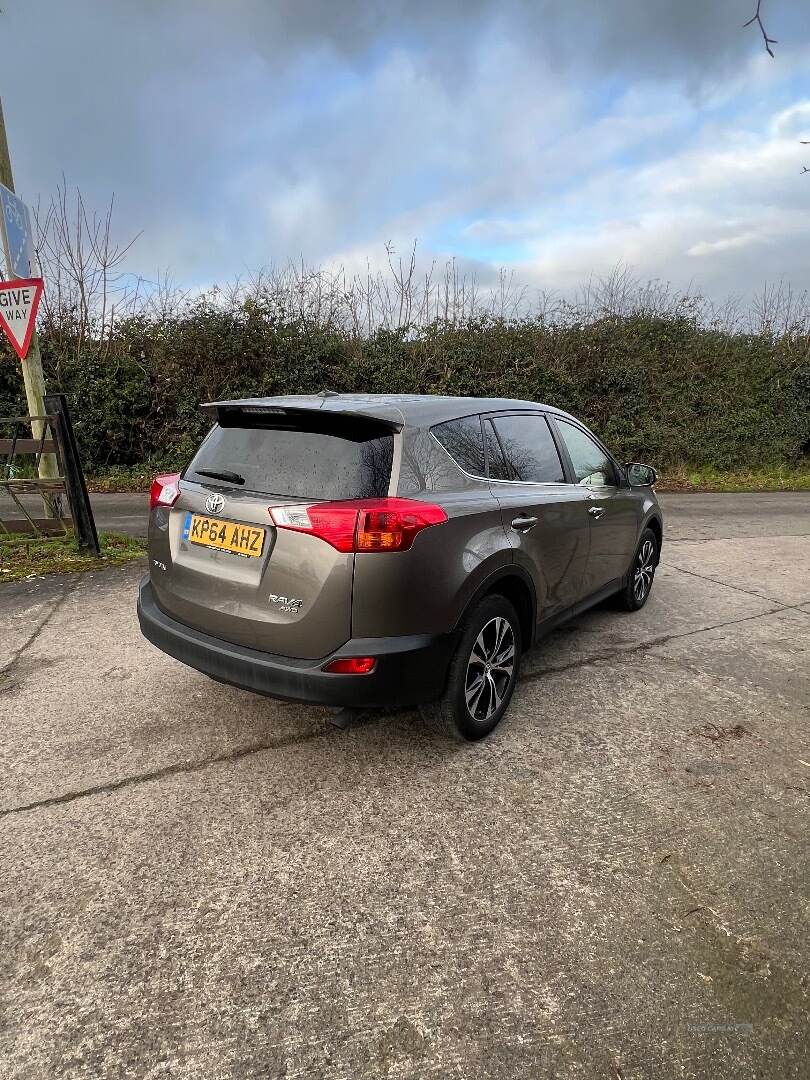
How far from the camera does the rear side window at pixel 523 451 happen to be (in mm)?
3285

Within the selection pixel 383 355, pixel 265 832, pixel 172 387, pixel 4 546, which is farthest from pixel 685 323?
pixel 265 832

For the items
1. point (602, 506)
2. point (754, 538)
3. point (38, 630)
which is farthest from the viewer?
point (754, 538)

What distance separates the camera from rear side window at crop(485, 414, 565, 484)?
3285mm

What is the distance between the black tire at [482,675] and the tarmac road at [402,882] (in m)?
0.13

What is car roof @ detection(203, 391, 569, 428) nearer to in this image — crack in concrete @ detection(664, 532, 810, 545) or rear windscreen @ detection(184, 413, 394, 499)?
rear windscreen @ detection(184, 413, 394, 499)

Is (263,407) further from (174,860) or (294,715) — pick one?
(174,860)

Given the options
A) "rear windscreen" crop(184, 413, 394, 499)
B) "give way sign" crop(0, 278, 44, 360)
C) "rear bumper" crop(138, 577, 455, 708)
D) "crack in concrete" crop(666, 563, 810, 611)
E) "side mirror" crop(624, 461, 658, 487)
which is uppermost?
"give way sign" crop(0, 278, 44, 360)

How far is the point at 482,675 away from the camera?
118 inches

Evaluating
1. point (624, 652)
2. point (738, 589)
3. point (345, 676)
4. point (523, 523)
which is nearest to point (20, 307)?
point (523, 523)

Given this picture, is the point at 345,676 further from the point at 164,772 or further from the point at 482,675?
the point at 164,772

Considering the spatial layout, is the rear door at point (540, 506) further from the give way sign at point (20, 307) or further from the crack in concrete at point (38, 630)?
the give way sign at point (20, 307)

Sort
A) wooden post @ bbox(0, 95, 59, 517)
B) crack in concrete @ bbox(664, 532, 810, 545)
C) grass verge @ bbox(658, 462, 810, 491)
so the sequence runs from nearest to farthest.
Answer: wooden post @ bbox(0, 95, 59, 517), crack in concrete @ bbox(664, 532, 810, 545), grass verge @ bbox(658, 462, 810, 491)

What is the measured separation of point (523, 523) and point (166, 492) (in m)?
1.75

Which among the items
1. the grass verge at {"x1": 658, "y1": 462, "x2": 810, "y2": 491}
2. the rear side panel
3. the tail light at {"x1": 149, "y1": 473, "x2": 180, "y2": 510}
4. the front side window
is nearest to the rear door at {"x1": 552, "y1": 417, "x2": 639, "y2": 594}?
the front side window
